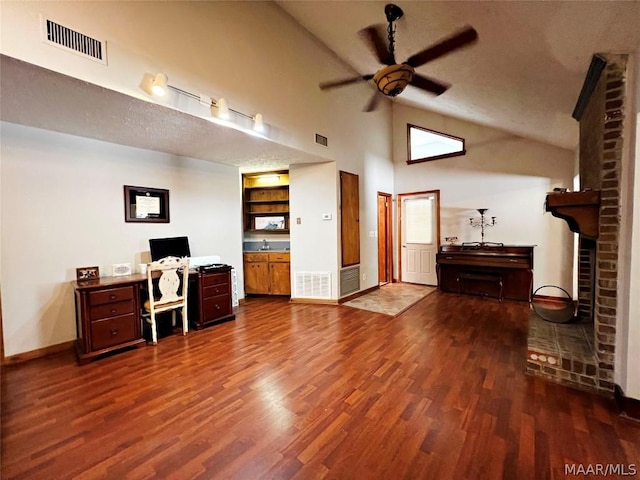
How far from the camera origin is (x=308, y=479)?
139 centimetres

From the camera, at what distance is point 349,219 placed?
4.91 metres

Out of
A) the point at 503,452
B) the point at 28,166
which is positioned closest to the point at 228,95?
the point at 28,166

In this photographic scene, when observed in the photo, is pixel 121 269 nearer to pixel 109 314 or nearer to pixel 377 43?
pixel 109 314

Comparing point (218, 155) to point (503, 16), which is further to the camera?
point (218, 155)

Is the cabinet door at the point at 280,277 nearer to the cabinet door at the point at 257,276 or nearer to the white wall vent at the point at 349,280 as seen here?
the cabinet door at the point at 257,276

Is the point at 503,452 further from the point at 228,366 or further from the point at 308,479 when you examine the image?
the point at 228,366

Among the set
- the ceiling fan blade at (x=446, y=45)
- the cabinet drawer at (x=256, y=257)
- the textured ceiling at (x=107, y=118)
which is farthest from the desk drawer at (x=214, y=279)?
the ceiling fan blade at (x=446, y=45)

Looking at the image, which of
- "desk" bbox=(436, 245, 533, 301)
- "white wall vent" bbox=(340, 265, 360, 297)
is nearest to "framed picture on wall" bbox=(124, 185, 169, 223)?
"white wall vent" bbox=(340, 265, 360, 297)

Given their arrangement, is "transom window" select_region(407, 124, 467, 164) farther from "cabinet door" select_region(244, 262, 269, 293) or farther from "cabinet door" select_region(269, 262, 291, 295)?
"cabinet door" select_region(244, 262, 269, 293)

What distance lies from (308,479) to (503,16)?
308 centimetres

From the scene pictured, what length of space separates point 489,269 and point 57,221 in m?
6.17

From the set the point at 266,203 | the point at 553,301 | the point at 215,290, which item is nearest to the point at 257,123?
the point at 215,290

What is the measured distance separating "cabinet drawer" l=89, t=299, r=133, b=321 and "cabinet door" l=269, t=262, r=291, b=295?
247 centimetres

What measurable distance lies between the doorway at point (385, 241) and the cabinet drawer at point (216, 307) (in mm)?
3434
